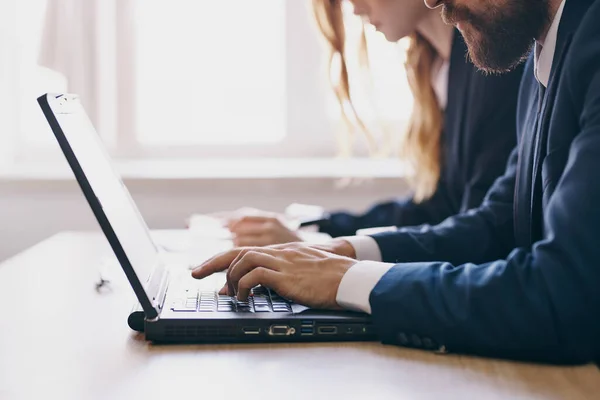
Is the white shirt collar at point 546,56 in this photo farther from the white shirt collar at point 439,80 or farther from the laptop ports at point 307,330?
the white shirt collar at point 439,80

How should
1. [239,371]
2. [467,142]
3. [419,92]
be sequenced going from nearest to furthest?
1. [239,371]
2. [467,142]
3. [419,92]

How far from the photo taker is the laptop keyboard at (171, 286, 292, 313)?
3.41ft

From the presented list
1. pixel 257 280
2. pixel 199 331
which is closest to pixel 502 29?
pixel 257 280

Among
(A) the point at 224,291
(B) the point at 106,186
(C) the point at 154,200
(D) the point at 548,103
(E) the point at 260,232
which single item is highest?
(D) the point at 548,103

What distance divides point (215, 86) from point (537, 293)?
1.99m

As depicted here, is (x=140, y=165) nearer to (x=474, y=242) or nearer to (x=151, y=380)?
(x=474, y=242)

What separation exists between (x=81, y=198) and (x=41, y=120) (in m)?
0.35

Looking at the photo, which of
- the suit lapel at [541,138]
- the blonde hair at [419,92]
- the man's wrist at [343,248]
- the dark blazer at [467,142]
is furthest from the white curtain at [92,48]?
the suit lapel at [541,138]

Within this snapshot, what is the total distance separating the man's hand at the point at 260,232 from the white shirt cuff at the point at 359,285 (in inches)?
22.4

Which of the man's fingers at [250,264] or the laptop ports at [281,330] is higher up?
the man's fingers at [250,264]

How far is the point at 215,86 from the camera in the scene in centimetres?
280

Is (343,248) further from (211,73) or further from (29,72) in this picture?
(29,72)

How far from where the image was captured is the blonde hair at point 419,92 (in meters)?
2.07

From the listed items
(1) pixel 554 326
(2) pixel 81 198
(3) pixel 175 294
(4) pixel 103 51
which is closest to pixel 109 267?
(3) pixel 175 294
